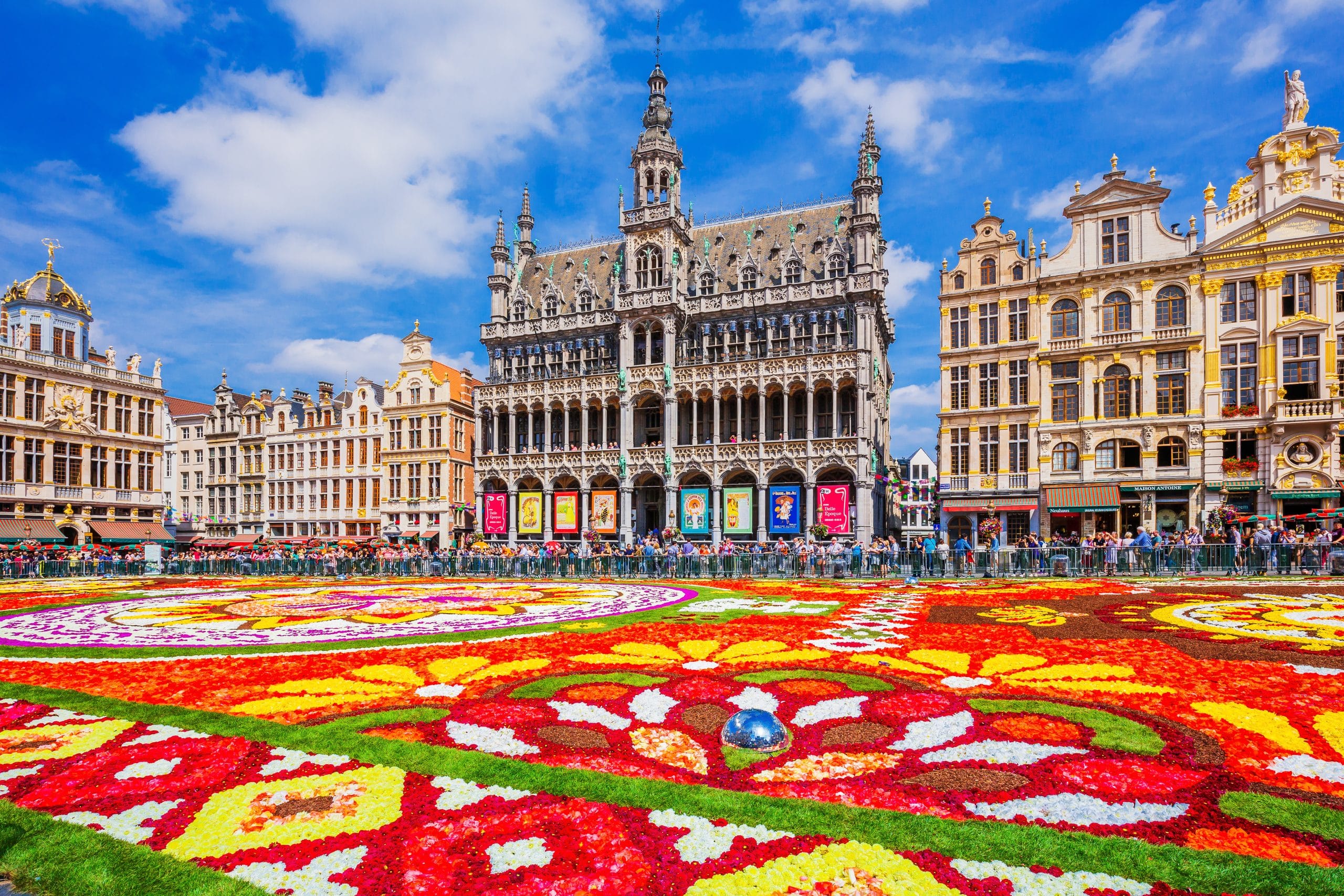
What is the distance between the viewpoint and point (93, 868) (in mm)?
4699

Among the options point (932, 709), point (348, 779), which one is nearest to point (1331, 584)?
point (932, 709)

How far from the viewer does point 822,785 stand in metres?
5.77

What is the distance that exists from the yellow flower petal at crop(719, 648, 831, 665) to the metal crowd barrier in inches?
505

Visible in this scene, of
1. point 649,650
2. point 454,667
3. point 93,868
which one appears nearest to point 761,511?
point 649,650

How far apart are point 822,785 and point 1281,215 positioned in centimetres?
3865

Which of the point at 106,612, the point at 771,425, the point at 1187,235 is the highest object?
the point at 1187,235

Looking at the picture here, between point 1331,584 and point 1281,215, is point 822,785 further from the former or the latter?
point 1281,215

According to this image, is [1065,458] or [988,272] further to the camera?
[988,272]

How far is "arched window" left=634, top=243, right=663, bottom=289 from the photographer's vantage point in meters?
46.4

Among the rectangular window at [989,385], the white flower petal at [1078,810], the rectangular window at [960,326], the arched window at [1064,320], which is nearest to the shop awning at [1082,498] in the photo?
the rectangular window at [989,385]

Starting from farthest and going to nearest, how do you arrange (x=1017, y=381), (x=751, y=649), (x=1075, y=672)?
(x=1017, y=381)
(x=751, y=649)
(x=1075, y=672)

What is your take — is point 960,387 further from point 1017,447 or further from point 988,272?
point 988,272

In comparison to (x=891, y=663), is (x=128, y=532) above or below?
below

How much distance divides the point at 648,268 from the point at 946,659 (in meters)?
39.7
